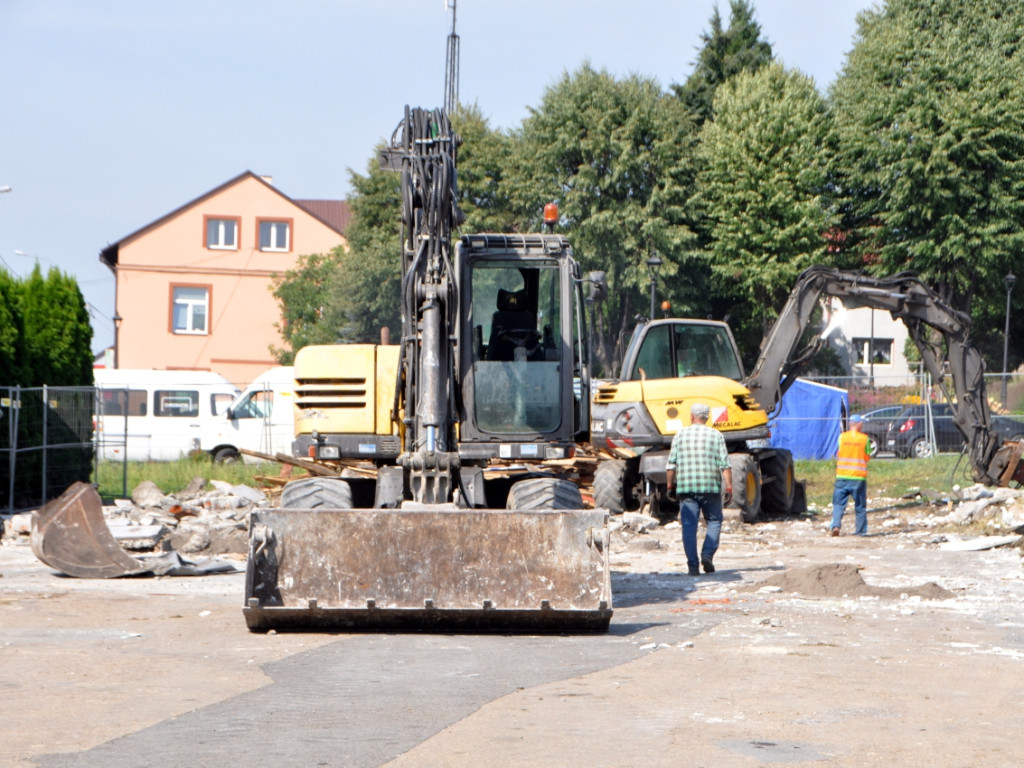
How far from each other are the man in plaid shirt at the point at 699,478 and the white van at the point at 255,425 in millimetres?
17356

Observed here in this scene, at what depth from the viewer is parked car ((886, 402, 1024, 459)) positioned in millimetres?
29391

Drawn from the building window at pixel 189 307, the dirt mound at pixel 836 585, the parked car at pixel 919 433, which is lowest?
the dirt mound at pixel 836 585

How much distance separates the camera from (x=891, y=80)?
39000 millimetres

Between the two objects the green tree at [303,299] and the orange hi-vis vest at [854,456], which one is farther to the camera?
the green tree at [303,299]

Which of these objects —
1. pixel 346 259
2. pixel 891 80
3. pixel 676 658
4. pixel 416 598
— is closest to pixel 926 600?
pixel 676 658

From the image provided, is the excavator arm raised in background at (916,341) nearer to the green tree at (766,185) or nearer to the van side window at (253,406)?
the van side window at (253,406)

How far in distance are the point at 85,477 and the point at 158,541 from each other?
5.89 metres

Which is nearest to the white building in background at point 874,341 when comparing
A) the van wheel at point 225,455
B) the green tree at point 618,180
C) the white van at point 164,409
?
the green tree at point 618,180

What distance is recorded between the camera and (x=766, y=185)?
40344 mm

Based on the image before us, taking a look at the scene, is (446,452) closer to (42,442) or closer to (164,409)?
(42,442)

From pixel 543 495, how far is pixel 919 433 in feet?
70.0

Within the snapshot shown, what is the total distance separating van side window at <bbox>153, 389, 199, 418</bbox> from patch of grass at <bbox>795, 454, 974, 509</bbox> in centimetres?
1402

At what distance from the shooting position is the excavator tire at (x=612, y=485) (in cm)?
1984

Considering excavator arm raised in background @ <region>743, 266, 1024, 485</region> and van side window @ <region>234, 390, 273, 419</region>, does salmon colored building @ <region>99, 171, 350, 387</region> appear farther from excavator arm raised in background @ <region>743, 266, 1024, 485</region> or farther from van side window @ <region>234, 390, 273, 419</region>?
excavator arm raised in background @ <region>743, 266, 1024, 485</region>
